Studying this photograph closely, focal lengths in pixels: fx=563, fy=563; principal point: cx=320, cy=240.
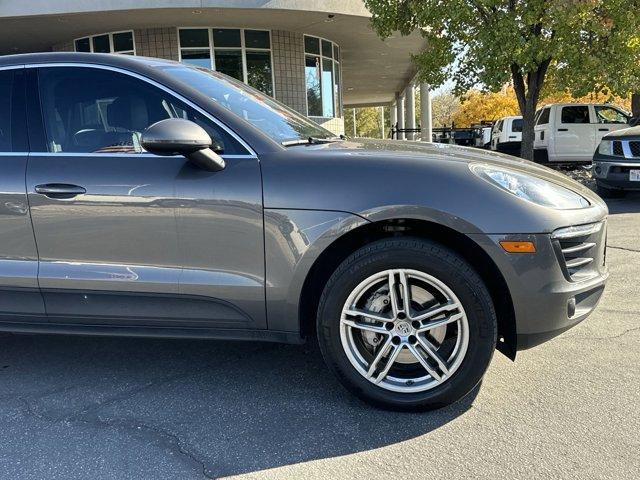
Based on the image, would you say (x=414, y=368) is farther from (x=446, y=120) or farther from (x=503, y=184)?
(x=446, y=120)

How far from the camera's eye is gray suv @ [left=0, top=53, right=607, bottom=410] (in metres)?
2.62

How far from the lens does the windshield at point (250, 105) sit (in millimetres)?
3006

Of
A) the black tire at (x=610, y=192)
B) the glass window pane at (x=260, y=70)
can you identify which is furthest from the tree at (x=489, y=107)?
the black tire at (x=610, y=192)

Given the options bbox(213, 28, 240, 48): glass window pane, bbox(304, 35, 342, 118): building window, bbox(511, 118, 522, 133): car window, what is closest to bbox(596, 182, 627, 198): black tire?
bbox(304, 35, 342, 118): building window

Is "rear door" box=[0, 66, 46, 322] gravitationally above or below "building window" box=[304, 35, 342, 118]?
below

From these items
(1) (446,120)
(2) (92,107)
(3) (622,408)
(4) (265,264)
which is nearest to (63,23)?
(2) (92,107)

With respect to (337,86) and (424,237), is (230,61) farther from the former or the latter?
(424,237)

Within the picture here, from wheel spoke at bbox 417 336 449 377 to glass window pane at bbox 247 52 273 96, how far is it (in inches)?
575

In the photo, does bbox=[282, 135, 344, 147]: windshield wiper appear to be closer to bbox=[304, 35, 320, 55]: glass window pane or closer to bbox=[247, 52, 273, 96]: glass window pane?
bbox=[247, 52, 273, 96]: glass window pane

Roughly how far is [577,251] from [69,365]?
3014 mm

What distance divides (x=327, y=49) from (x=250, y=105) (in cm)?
1632

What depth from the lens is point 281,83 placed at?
16.7 metres

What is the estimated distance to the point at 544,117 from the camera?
1609cm

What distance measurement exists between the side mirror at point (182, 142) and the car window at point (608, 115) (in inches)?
602
